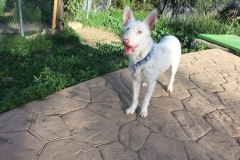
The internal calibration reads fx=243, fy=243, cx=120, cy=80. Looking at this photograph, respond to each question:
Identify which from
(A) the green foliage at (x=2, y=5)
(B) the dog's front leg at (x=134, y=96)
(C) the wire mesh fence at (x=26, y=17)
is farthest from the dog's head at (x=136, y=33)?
(A) the green foliage at (x=2, y=5)

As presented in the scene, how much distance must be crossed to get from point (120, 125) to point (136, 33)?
126 centimetres

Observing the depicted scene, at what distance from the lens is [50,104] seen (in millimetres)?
3592

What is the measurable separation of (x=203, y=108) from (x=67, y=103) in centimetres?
219

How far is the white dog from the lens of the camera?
293cm

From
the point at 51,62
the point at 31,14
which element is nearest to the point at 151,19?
the point at 51,62

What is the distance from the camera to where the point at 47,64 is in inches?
211

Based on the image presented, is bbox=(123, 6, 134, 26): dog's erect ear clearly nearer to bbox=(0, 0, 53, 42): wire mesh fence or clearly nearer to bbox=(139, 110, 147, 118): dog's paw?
bbox=(139, 110, 147, 118): dog's paw

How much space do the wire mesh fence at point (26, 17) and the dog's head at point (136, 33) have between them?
5137 millimetres

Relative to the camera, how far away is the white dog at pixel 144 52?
9.61 feet

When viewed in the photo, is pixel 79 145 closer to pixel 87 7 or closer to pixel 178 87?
pixel 178 87

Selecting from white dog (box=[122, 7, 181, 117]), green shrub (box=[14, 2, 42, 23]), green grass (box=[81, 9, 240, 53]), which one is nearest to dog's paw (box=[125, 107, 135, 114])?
white dog (box=[122, 7, 181, 117])

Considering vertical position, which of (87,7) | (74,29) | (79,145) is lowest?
(79,145)

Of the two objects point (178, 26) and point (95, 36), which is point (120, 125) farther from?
point (178, 26)

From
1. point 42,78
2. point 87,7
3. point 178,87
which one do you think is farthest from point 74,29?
point 178,87
